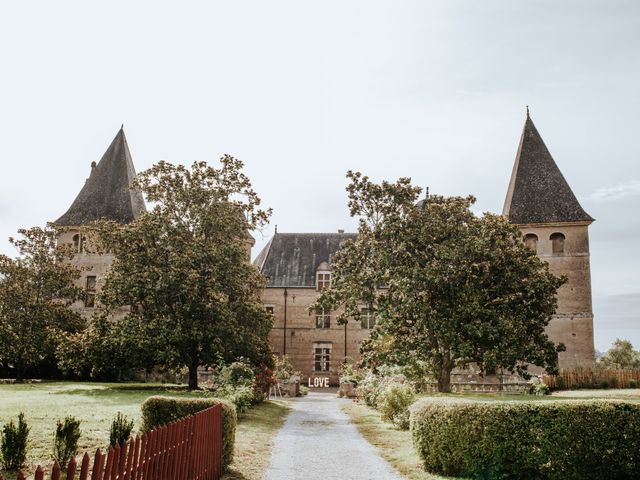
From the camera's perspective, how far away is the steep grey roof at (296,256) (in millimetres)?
42500

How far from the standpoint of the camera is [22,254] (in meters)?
33.1

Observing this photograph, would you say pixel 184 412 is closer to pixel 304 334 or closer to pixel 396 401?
pixel 396 401

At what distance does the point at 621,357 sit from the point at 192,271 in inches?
2120

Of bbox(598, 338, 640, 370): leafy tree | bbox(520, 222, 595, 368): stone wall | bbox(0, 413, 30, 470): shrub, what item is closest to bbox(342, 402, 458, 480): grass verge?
bbox(0, 413, 30, 470): shrub

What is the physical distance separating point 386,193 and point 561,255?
19.2 meters

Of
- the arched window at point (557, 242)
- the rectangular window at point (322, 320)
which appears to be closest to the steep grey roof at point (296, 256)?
the rectangular window at point (322, 320)

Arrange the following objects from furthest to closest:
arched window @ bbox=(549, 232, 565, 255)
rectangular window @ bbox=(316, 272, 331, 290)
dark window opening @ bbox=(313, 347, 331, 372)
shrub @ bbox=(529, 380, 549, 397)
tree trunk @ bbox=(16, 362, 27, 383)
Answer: rectangular window @ bbox=(316, 272, 331, 290), dark window opening @ bbox=(313, 347, 331, 372), arched window @ bbox=(549, 232, 565, 255), tree trunk @ bbox=(16, 362, 27, 383), shrub @ bbox=(529, 380, 549, 397)

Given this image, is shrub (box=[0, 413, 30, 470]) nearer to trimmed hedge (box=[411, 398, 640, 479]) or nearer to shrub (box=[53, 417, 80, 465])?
shrub (box=[53, 417, 80, 465])

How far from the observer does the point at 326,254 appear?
143 ft

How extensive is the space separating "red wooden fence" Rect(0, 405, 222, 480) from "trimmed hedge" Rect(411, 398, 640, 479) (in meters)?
4.01

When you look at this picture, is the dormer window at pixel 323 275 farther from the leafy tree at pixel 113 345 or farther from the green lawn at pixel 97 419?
the green lawn at pixel 97 419

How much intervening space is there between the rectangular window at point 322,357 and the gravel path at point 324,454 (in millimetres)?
23661

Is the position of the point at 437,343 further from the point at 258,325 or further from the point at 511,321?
the point at 258,325

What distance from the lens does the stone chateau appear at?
36125 millimetres
